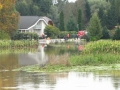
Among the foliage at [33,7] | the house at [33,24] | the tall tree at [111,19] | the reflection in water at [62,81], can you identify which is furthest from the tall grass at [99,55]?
the foliage at [33,7]

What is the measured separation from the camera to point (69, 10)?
118 metres

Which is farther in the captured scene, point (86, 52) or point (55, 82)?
point (86, 52)

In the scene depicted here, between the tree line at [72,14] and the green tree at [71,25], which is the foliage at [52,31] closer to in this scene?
the tree line at [72,14]

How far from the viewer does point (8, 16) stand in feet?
219

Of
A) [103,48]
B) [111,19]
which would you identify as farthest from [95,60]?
[111,19]

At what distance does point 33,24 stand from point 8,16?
1068 inches

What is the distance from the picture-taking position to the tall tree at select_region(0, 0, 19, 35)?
6594 centimetres

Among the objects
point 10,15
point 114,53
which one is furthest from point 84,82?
point 10,15

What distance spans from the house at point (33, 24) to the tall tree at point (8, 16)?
2288cm

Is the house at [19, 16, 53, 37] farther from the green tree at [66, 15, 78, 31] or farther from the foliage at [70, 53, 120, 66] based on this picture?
the foliage at [70, 53, 120, 66]

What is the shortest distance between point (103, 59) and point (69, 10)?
295 ft

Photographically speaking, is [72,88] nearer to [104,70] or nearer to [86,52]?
[104,70]

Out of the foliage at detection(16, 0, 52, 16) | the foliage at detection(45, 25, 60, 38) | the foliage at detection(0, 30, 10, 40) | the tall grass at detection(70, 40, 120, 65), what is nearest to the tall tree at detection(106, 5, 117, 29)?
the foliage at detection(45, 25, 60, 38)

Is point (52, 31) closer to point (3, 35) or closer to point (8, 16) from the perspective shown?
point (8, 16)
